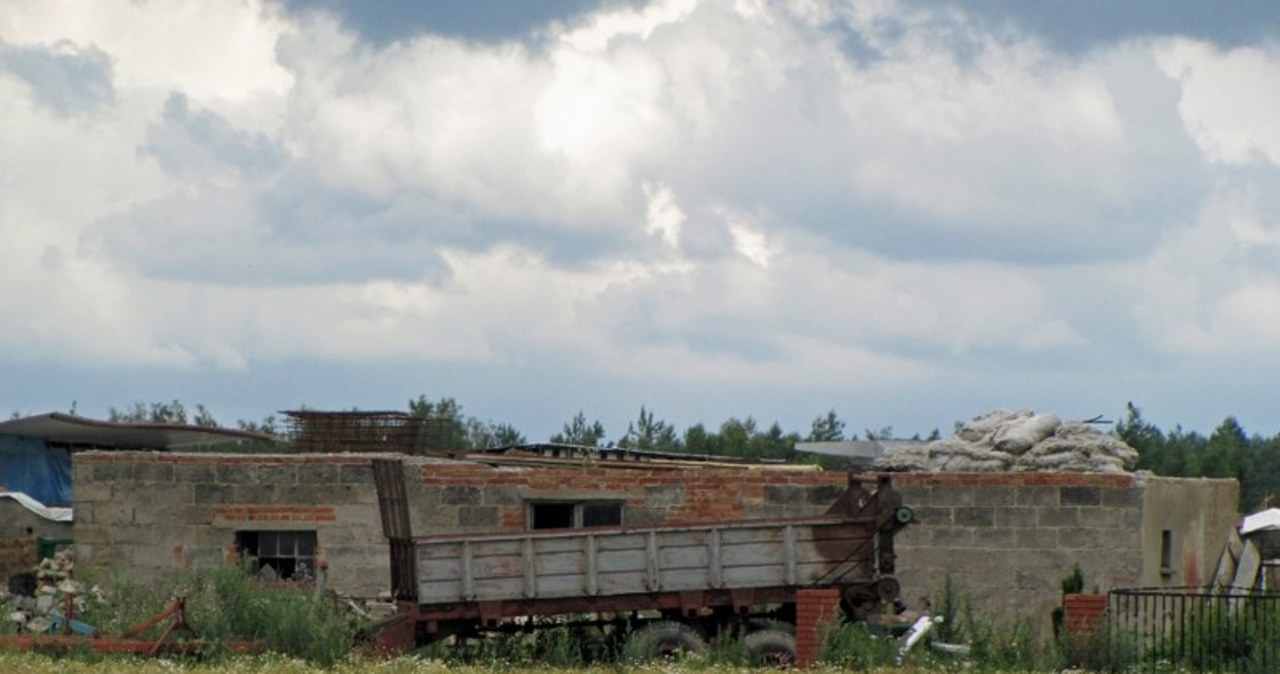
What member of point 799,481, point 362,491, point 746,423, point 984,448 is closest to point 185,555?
point 362,491

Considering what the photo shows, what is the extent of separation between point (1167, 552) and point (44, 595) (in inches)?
559

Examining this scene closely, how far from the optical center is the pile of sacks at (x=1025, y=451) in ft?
89.8

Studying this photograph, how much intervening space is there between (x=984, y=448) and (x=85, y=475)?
12.2 metres

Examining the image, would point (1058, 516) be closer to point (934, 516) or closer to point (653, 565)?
point (934, 516)

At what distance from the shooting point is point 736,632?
21.4 metres

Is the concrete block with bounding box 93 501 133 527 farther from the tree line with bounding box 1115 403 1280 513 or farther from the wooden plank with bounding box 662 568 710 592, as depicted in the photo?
the tree line with bounding box 1115 403 1280 513

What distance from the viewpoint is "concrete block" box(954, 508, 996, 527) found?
25.2m

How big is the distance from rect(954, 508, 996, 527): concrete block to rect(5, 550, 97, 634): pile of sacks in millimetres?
10505

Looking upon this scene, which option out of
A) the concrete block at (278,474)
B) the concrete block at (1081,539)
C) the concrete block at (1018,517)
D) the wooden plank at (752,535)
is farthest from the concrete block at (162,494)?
the concrete block at (1081,539)

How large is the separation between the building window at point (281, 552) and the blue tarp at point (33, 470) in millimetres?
7185

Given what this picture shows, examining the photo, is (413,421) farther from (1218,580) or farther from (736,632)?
(1218,580)

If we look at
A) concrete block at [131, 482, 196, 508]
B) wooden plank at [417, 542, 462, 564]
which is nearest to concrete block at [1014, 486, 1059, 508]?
wooden plank at [417, 542, 462, 564]

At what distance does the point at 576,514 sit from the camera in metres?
25.7

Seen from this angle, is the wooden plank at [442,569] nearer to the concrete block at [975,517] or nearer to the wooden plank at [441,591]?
the wooden plank at [441,591]
